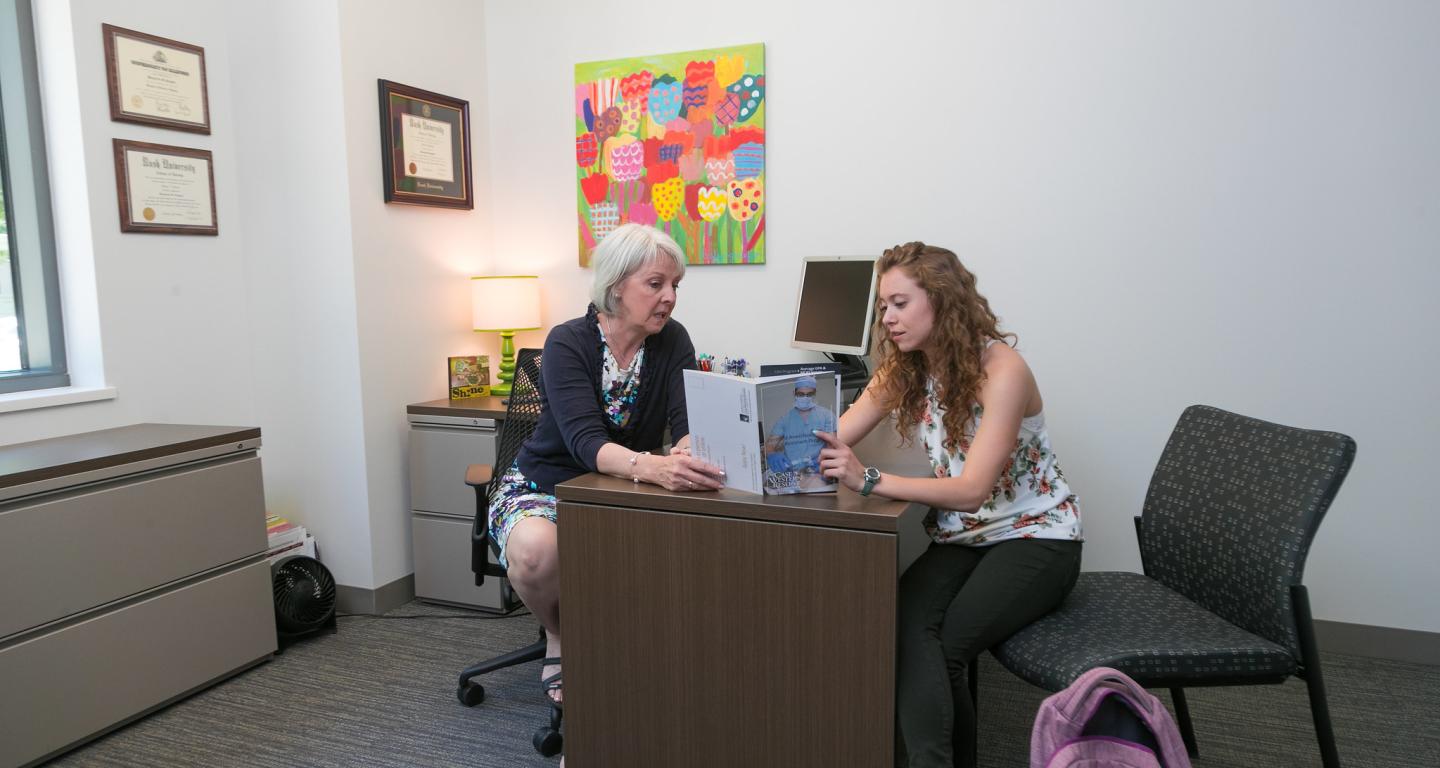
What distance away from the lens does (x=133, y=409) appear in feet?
10.2

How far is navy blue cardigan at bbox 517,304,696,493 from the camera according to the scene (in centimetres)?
232

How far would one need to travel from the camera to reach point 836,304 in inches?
126

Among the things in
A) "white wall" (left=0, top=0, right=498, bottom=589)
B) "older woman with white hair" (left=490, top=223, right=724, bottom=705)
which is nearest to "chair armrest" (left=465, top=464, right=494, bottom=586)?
"older woman with white hair" (left=490, top=223, right=724, bottom=705)

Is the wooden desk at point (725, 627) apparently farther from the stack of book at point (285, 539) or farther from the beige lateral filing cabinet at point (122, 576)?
the stack of book at point (285, 539)

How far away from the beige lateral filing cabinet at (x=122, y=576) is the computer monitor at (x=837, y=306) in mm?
1886

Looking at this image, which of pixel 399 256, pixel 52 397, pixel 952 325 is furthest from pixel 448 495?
pixel 952 325

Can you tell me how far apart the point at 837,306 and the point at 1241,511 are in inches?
60.0

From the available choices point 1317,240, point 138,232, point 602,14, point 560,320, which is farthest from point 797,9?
point 138,232

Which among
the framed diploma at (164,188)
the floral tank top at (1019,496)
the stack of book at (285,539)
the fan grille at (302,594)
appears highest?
the framed diploma at (164,188)

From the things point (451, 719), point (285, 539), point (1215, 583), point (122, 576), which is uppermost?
point (1215, 583)

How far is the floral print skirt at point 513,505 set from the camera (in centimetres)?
246

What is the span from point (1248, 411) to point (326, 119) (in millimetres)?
3297

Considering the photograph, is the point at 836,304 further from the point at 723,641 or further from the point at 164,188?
the point at 164,188

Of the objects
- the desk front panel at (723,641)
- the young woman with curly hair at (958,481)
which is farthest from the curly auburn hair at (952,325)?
the desk front panel at (723,641)
